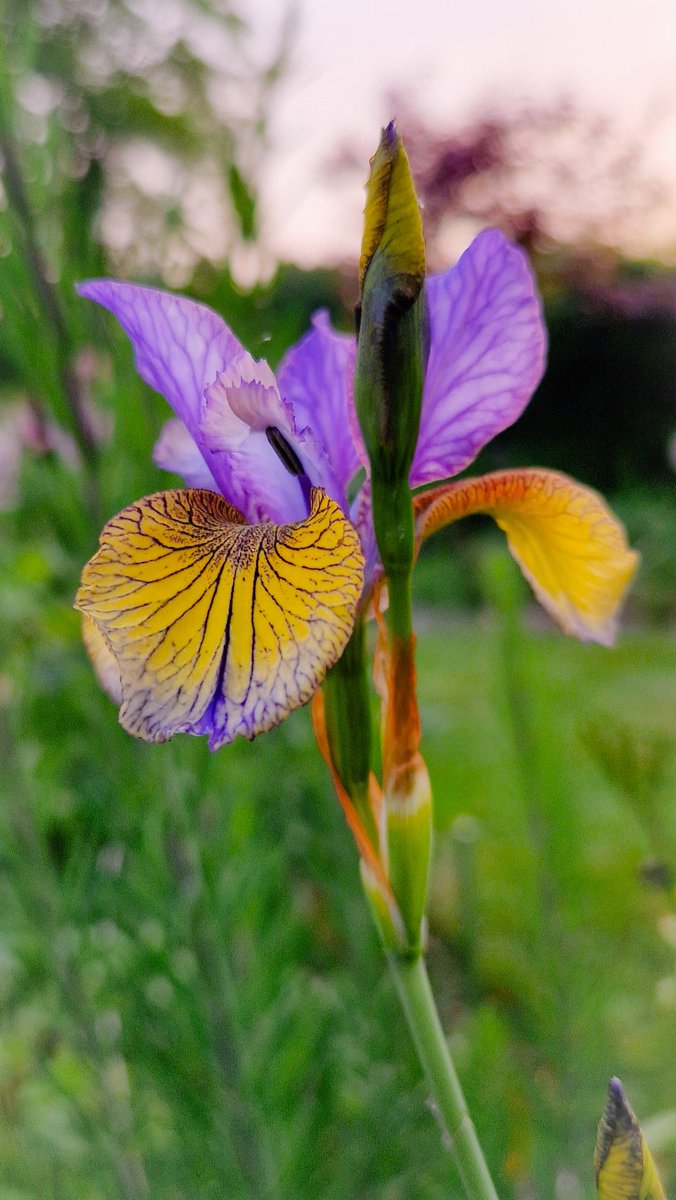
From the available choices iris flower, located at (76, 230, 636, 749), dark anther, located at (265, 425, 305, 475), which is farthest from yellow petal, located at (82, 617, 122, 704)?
dark anther, located at (265, 425, 305, 475)

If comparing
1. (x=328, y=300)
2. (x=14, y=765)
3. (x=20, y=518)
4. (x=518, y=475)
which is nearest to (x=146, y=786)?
(x=14, y=765)

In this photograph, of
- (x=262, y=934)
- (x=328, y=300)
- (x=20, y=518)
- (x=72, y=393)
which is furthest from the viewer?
(x=328, y=300)

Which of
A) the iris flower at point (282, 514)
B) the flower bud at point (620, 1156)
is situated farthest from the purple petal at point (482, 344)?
the flower bud at point (620, 1156)

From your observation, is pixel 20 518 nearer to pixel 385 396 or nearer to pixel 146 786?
pixel 146 786

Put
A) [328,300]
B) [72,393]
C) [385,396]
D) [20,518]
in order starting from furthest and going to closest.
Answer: [328,300] < [20,518] < [72,393] < [385,396]

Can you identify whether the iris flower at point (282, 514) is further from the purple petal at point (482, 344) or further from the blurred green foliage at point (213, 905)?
the blurred green foliage at point (213, 905)

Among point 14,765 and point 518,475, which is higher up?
point 518,475

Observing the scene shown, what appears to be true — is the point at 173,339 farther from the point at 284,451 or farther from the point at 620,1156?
the point at 620,1156

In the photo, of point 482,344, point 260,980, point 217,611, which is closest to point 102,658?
point 217,611
